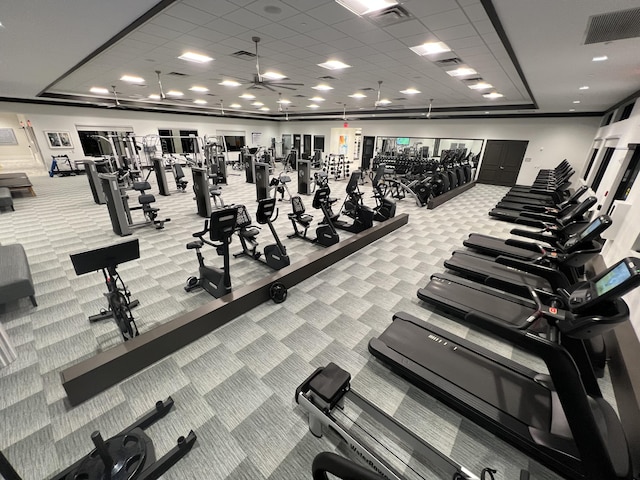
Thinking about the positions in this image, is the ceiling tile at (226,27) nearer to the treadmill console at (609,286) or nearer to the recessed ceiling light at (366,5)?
the recessed ceiling light at (366,5)

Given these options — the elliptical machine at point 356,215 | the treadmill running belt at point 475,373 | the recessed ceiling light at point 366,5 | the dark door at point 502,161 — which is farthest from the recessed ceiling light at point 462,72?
the dark door at point 502,161

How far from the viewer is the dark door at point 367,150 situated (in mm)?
15633

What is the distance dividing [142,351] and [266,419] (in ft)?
4.04

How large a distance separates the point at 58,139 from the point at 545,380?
17.7 metres

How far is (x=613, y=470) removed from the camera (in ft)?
4.55

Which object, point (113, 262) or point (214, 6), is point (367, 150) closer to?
point (214, 6)

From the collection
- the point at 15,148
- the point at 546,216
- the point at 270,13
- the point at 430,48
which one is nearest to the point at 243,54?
the point at 270,13

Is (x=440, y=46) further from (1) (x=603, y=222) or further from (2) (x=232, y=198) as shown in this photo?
(2) (x=232, y=198)

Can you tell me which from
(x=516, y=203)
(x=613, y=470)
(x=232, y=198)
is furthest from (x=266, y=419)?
(x=516, y=203)

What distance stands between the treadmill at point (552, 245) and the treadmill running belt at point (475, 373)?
1.57 meters

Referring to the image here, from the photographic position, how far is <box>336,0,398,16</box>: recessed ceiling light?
3010 millimetres

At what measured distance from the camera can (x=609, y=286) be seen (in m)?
1.47

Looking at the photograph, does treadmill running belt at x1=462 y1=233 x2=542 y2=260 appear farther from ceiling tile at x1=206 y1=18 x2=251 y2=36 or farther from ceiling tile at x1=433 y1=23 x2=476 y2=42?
ceiling tile at x1=206 y1=18 x2=251 y2=36

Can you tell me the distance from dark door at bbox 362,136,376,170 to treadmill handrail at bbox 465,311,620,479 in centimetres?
1552
